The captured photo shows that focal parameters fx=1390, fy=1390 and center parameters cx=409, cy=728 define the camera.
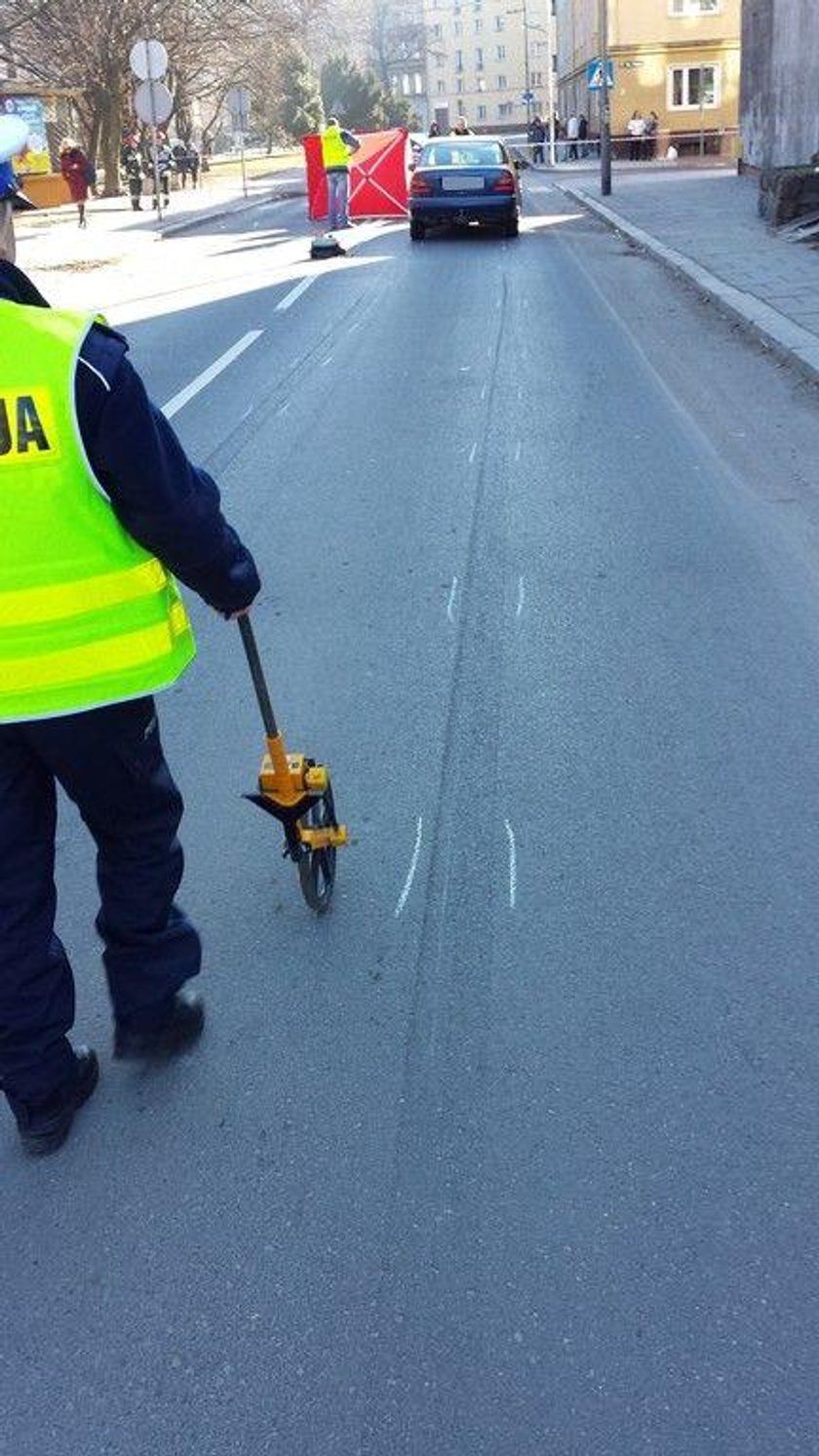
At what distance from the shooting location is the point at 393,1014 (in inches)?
126

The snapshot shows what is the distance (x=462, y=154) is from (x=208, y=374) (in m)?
12.6

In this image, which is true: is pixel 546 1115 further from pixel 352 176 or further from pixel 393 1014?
pixel 352 176

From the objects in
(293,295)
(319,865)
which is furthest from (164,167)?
(319,865)

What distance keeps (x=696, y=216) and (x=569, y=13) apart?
50.9 meters

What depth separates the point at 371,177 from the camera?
92.3ft

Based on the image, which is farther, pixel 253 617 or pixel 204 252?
pixel 204 252

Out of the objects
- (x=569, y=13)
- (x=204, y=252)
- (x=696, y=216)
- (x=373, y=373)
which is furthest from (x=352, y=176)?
(x=569, y=13)

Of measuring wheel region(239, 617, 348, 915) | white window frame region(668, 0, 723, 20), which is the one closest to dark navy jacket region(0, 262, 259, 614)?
measuring wheel region(239, 617, 348, 915)

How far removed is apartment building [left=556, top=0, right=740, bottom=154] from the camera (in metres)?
47.6

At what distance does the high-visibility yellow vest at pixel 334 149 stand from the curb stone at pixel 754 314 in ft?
24.2

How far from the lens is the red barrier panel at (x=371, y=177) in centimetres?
2734

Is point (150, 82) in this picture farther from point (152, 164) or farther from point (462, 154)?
point (152, 164)

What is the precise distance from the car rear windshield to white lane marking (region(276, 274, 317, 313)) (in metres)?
4.97

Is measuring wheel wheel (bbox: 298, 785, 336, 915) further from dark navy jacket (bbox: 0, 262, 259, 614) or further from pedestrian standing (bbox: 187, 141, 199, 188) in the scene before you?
pedestrian standing (bbox: 187, 141, 199, 188)
